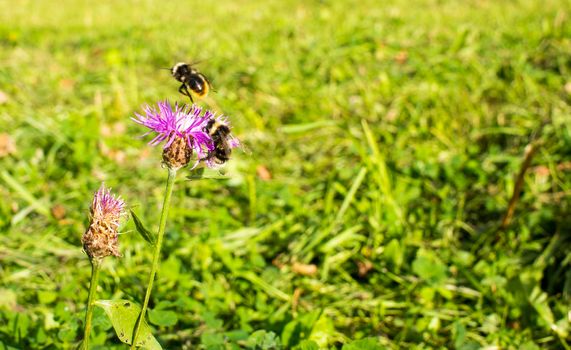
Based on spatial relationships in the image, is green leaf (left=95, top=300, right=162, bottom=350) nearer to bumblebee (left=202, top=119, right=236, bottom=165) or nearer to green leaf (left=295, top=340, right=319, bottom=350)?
bumblebee (left=202, top=119, right=236, bottom=165)

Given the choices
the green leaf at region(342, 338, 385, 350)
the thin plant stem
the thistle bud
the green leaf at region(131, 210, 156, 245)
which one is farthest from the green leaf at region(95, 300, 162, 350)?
the thin plant stem

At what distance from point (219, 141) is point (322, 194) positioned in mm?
1443

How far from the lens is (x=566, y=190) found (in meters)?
2.37

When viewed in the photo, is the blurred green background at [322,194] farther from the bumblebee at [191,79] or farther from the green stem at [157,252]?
the bumblebee at [191,79]

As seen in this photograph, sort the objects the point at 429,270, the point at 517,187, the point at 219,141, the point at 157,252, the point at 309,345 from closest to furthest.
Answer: the point at 157,252
the point at 219,141
the point at 309,345
the point at 429,270
the point at 517,187

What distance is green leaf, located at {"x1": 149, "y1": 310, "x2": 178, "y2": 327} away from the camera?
61.8 inches

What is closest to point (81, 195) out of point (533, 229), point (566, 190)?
point (533, 229)

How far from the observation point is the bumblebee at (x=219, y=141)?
1215 millimetres

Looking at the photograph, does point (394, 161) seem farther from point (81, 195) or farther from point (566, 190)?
point (81, 195)

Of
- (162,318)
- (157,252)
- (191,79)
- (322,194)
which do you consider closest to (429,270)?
(322,194)

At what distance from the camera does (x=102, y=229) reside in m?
1.12

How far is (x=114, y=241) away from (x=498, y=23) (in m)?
4.36

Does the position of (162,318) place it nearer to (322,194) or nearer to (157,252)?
(157,252)

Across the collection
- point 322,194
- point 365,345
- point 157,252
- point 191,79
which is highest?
point 191,79
